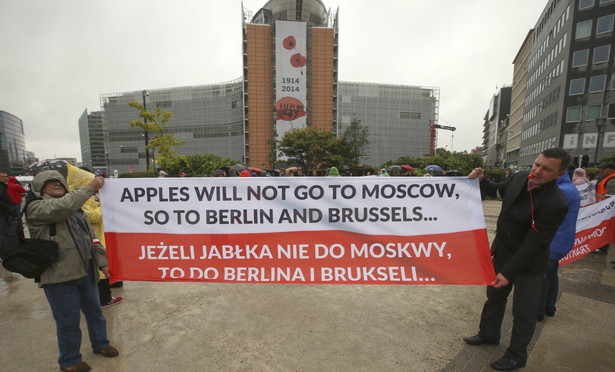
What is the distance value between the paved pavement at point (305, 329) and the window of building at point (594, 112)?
1719 inches

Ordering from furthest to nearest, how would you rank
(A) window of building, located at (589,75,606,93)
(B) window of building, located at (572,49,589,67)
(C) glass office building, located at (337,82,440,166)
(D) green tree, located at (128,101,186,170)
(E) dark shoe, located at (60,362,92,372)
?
(C) glass office building, located at (337,82,440,166) < (B) window of building, located at (572,49,589,67) < (A) window of building, located at (589,75,606,93) < (D) green tree, located at (128,101,186,170) < (E) dark shoe, located at (60,362,92,372)

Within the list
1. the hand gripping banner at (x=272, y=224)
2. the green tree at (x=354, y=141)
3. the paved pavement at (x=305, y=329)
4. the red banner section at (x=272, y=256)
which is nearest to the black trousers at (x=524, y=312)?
the paved pavement at (x=305, y=329)

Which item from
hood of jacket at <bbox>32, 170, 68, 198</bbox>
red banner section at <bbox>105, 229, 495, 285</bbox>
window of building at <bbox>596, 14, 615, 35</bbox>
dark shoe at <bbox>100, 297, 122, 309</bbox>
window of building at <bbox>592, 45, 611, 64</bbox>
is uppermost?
window of building at <bbox>596, 14, 615, 35</bbox>

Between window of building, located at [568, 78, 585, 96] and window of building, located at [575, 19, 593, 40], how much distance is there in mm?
5564

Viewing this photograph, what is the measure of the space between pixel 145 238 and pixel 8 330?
2.10m

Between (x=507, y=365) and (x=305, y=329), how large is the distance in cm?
191

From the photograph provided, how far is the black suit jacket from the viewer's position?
2.14m

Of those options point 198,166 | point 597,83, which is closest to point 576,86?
point 597,83

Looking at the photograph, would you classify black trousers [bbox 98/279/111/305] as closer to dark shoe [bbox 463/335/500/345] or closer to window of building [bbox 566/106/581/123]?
dark shoe [bbox 463/335/500/345]

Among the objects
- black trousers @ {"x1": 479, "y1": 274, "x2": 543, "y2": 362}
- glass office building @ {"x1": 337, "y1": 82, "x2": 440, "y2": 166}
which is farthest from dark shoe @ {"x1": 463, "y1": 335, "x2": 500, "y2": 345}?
glass office building @ {"x1": 337, "y1": 82, "x2": 440, "y2": 166}

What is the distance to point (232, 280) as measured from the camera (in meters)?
2.69

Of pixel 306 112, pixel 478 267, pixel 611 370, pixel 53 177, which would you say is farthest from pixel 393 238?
pixel 306 112

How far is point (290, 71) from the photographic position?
55.0 m

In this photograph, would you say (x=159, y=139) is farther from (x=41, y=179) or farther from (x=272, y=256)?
(x=272, y=256)
